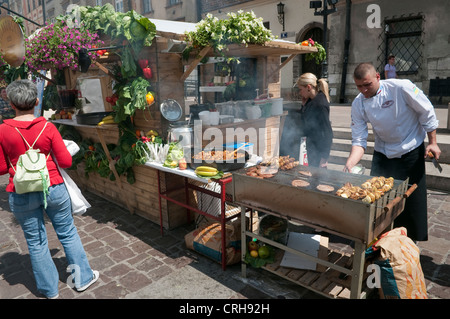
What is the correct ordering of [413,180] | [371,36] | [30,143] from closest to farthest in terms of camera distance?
1. [30,143]
2. [413,180]
3. [371,36]

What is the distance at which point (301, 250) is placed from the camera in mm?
3750

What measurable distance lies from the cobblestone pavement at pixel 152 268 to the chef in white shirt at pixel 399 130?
31.3 inches

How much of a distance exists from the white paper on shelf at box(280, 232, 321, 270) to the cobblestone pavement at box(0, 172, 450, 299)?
0.27 m

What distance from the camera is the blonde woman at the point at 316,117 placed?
16.5 feet

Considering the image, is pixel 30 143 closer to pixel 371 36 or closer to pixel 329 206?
pixel 329 206

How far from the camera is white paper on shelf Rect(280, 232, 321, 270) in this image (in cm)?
349

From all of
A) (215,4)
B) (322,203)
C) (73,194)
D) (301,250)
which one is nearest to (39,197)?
(73,194)

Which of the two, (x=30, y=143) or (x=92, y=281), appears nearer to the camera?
(x=30, y=143)

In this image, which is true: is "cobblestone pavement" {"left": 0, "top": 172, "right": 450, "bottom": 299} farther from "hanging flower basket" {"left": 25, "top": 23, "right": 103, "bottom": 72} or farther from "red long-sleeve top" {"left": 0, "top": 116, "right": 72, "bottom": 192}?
"hanging flower basket" {"left": 25, "top": 23, "right": 103, "bottom": 72}

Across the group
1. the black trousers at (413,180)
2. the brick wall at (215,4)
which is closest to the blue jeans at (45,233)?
the black trousers at (413,180)

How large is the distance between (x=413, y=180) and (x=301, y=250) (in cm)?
148

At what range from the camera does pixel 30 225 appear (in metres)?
3.24

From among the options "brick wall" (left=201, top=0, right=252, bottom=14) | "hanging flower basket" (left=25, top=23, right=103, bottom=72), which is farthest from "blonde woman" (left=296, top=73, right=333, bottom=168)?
"brick wall" (left=201, top=0, right=252, bottom=14)
